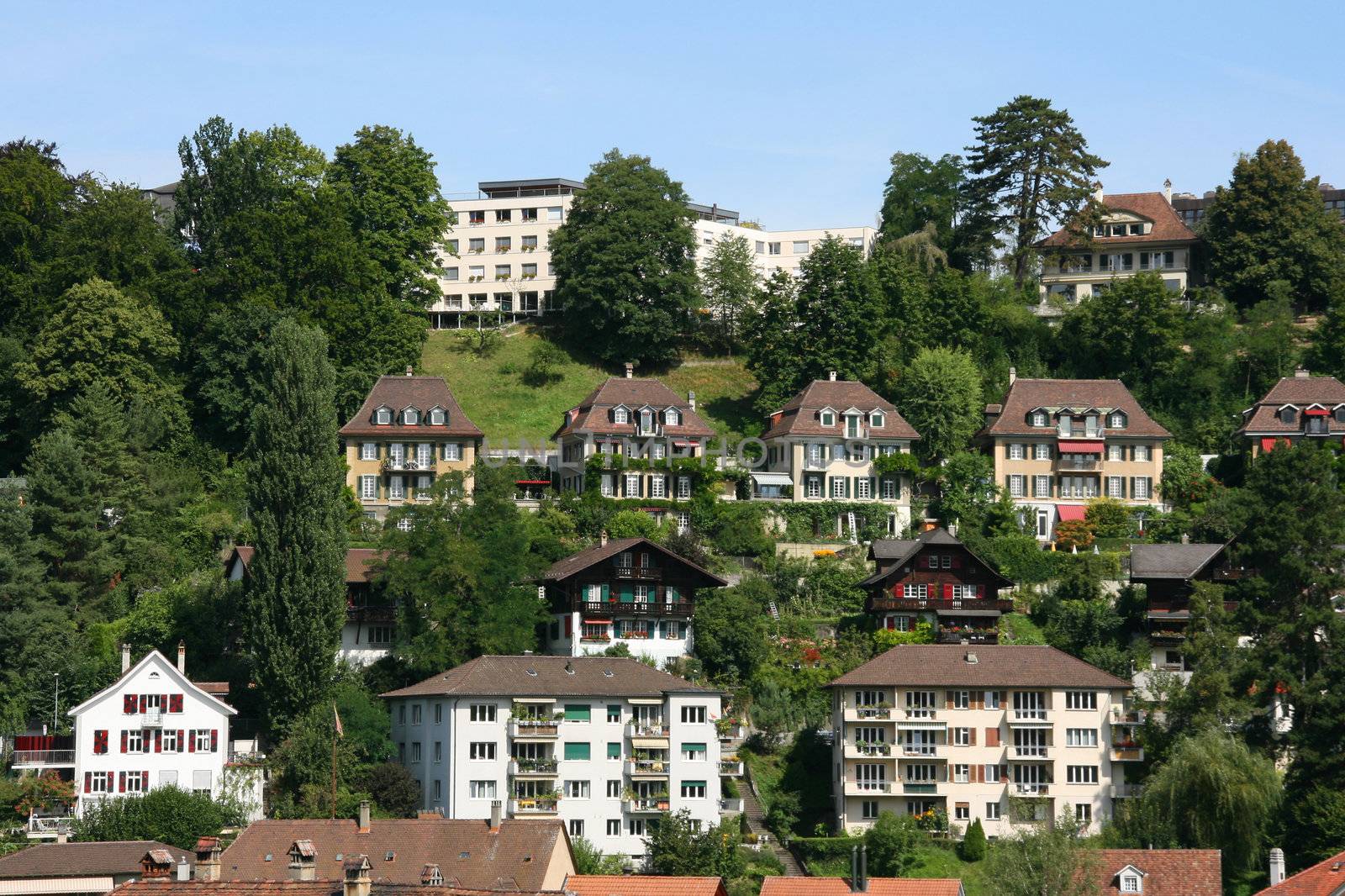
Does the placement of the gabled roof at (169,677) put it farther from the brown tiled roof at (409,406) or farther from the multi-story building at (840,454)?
the multi-story building at (840,454)

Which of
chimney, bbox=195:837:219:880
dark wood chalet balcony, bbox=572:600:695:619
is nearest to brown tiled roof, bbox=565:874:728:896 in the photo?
chimney, bbox=195:837:219:880

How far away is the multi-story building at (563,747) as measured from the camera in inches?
3263

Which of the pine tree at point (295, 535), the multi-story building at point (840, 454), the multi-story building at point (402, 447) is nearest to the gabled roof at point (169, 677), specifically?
the pine tree at point (295, 535)

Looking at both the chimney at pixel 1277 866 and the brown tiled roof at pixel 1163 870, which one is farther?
the chimney at pixel 1277 866

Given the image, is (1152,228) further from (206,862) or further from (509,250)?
(206,862)

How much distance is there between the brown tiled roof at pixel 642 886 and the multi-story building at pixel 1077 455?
44.9 m

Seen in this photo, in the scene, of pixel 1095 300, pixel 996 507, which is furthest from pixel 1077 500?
pixel 1095 300

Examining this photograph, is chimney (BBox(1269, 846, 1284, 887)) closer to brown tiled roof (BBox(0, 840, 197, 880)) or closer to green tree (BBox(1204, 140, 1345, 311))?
brown tiled roof (BBox(0, 840, 197, 880))

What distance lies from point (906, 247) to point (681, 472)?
30560 millimetres

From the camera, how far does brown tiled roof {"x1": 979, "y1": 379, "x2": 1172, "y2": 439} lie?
112 meters

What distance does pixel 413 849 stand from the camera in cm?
7319

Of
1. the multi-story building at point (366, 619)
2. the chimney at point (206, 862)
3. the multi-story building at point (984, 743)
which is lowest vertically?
the chimney at point (206, 862)

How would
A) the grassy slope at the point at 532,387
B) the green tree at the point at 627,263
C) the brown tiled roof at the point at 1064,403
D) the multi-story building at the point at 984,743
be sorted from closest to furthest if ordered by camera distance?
the multi-story building at the point at 984,743
the brown tiled roof at the point at 1064,403
the grassy slope at the point at 532,387
the green tree at the point at 627,263

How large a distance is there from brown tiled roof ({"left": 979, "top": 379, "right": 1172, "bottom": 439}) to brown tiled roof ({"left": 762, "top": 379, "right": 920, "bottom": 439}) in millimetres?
5149
